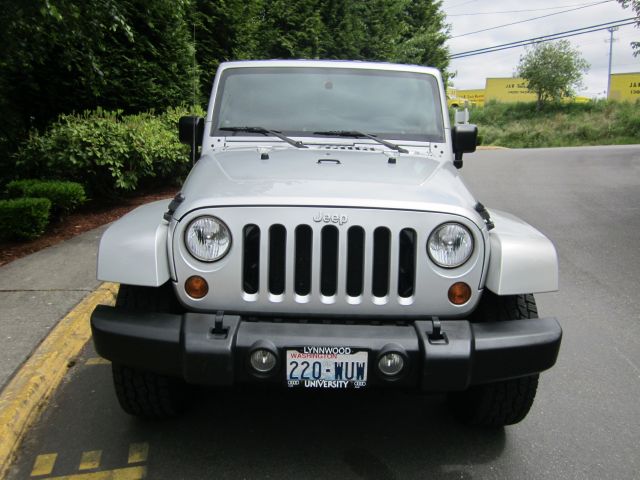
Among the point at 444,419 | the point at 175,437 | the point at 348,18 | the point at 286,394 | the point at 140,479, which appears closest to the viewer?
the point at 140,479

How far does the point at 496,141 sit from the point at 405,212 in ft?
139

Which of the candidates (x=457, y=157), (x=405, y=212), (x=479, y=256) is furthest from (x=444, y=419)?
(x=457, y=157)

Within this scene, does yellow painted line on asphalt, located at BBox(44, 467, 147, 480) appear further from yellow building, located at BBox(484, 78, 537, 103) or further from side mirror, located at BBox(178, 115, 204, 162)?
yellow building, located at BBox(484, 78, 537, 103)

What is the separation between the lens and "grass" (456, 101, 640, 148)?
40.7m

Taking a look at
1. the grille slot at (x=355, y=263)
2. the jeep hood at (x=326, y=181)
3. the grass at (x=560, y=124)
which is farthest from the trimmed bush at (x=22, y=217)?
the grass at (x=560, y=124)

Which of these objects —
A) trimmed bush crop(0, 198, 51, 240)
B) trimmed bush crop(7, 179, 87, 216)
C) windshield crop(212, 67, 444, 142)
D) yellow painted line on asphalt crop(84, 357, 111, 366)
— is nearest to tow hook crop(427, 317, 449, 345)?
windshield crop(212, 67, 444, 142)

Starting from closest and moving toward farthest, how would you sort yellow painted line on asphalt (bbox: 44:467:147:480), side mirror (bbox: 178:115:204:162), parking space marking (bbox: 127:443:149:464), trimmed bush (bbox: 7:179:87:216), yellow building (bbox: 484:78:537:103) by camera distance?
1. yellow painted line on asphalt (bbox: 44:467:147:480)
2. parking space marking (bbox: 127:443:149:464)
3. side mirror (bbox: 178:115:204:162)
4. trimmed bush (bbox: 7:179:87:216)
5. yellow building (bbox: 484:78:537:103)

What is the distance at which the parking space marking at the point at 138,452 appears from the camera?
9.65ft

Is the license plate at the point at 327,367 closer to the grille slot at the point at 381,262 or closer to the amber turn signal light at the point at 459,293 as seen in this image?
the grille slot at the point at 381,262

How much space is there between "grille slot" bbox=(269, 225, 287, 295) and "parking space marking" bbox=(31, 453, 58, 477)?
1336 mm

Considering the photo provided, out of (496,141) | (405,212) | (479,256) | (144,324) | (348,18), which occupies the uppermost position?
(348,18)

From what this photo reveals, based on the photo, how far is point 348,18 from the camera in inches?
627

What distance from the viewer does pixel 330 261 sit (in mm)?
2635

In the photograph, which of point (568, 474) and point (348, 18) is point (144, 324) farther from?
point (348, 18)
